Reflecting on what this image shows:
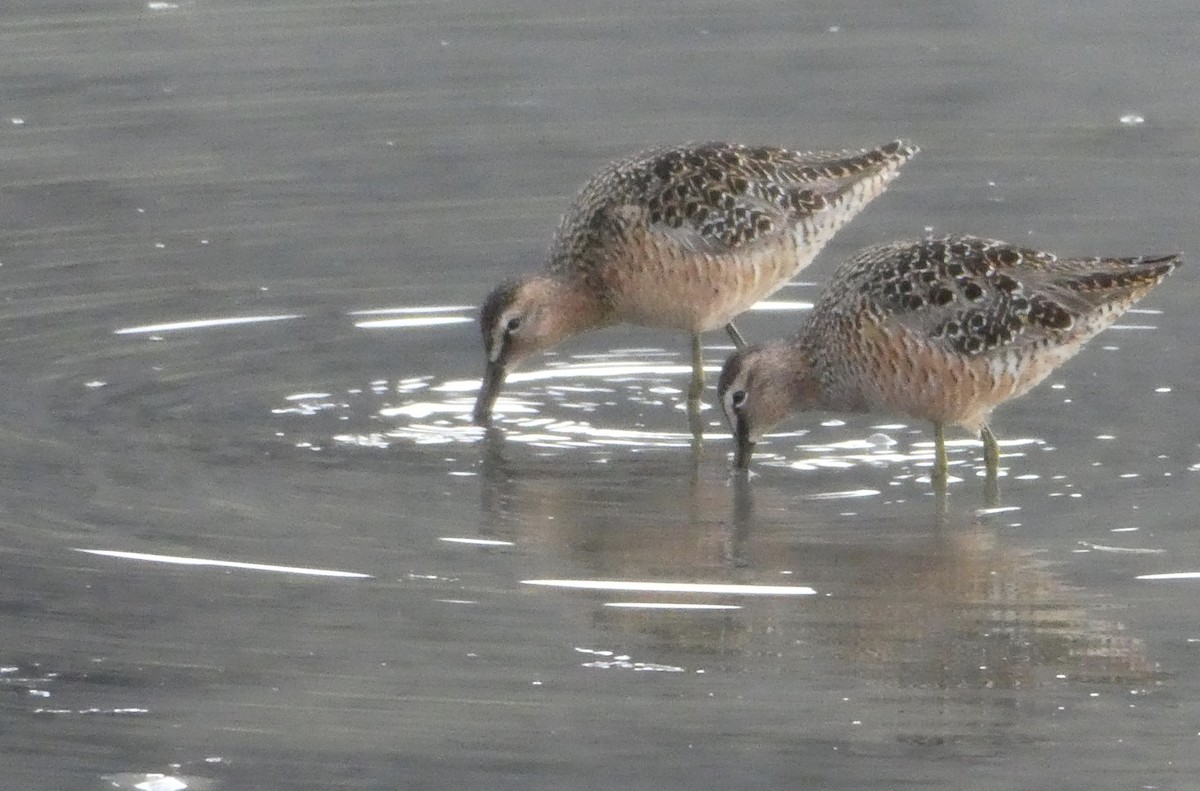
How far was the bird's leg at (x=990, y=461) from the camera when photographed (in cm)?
637

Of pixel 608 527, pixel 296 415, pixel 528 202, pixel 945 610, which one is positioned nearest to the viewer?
pixel 945 610

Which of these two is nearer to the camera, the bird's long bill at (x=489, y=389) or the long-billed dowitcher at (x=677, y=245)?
the bird's long bill at (x=489, y=389)

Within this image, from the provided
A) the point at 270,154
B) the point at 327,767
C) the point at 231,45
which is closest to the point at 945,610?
the point at 327,767

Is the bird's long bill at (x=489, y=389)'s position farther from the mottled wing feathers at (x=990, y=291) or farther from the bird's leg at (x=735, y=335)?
the mottled wing feathers at (x=990, y=291)

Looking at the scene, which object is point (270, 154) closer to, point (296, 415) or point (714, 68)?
point (714, 68)

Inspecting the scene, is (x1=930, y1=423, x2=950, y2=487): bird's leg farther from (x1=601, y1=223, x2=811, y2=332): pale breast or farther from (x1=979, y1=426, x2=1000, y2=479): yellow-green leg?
(x1=601, y1=223, x2=811, y2=332): pale breast

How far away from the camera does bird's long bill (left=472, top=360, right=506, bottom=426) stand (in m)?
7.08

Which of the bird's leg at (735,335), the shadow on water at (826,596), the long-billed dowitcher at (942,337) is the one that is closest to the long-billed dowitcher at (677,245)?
the bird's leg at (735,335)

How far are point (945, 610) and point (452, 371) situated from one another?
8.25 feet

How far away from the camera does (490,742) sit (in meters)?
4.68

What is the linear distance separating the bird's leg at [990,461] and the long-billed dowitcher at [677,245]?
40.6 inches

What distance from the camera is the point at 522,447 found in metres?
6.75

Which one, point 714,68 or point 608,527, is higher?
point 714,68

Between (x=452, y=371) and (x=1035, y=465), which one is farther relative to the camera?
(x=452, y=371)
